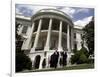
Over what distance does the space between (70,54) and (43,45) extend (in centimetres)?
34

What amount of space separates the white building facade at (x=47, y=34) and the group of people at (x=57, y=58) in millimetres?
27

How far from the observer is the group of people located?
7.26 feet

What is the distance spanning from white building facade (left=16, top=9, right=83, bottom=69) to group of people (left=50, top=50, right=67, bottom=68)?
0.09 feet

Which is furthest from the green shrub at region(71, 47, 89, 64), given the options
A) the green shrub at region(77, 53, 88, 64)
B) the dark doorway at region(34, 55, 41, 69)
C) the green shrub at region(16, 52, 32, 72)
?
the green shrub at region(16, 52, 32, 72)

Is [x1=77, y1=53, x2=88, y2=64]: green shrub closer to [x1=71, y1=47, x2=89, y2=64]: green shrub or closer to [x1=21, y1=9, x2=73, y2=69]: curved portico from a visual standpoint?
[x1=71, y1=47, x2=89, y2=64]: green shrub

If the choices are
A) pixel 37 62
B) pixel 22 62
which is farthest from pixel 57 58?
pixel 22 62

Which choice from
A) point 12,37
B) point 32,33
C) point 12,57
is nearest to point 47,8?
point 32,33

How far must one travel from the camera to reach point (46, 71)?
2.19m

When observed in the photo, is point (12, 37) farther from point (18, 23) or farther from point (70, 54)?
point (70, 54)

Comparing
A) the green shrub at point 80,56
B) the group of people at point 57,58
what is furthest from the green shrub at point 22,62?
the green shrub at point 80,56

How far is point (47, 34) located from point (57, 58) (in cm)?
29

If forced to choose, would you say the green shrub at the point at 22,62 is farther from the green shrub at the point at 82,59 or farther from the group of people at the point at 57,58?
the green shrub at the point at 82,59

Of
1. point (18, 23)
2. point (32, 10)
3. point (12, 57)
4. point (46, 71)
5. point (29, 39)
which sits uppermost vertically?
point (32, 10)

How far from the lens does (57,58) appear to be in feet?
7.32
